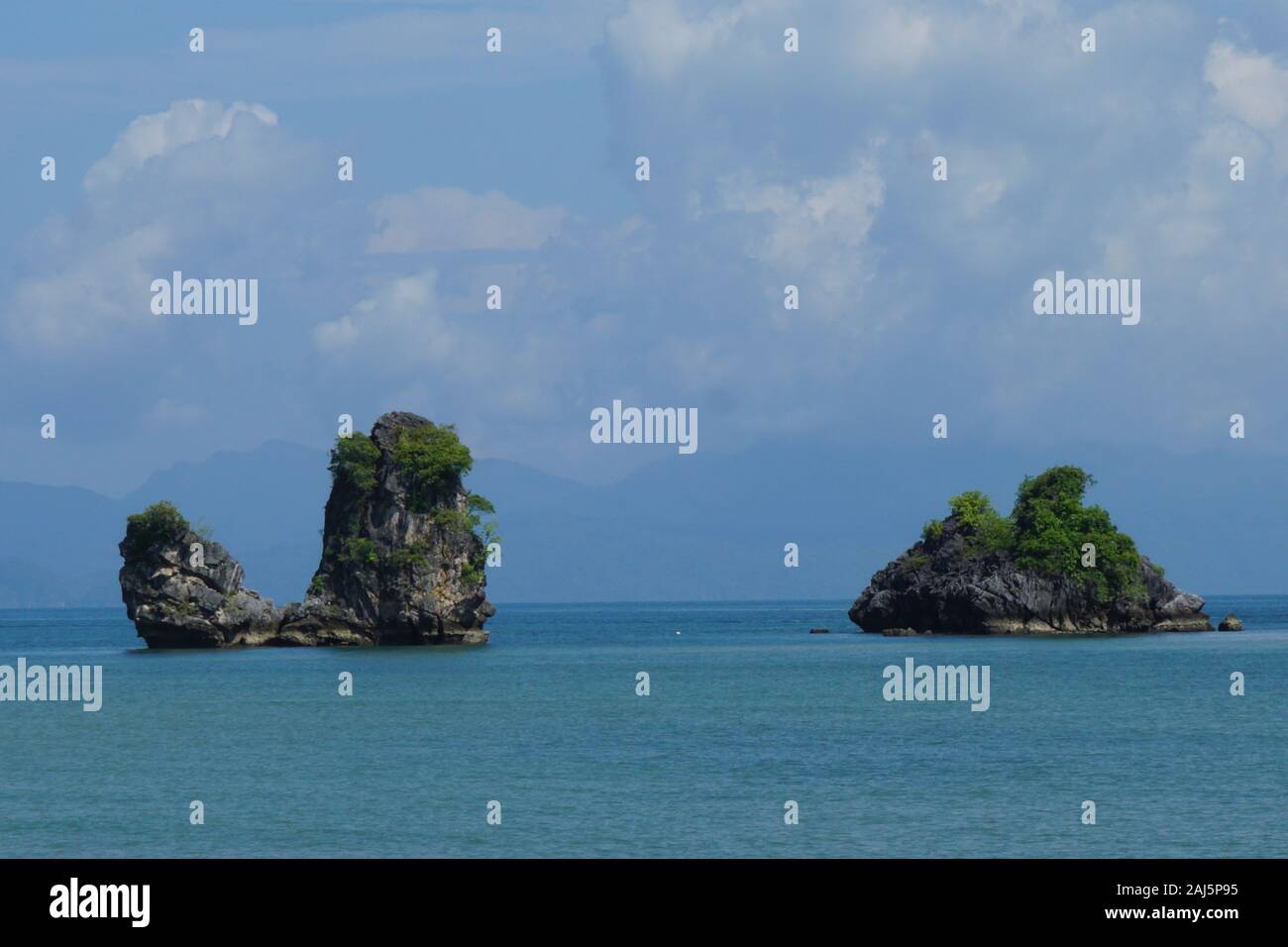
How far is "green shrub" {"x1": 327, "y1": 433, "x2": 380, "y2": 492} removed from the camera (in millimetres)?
119250

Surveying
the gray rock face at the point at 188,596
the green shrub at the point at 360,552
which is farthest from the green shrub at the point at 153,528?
the green shrub at the point at 360,552

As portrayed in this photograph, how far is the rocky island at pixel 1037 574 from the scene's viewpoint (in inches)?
5394

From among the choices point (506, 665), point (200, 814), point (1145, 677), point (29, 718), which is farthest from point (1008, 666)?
point (200, 814)

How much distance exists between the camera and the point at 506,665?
10812cm

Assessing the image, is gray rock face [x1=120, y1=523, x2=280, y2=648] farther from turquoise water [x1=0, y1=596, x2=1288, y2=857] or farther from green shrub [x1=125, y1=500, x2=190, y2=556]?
turquoise water [x1=0, y1=596, x2=1288, y2=857]

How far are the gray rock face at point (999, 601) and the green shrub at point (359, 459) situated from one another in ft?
167

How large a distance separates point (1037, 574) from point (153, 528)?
2755 inches

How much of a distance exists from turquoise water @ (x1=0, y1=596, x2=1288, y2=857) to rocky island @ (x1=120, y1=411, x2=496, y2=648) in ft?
42.8

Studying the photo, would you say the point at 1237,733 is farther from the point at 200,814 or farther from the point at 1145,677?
the point at 200,814

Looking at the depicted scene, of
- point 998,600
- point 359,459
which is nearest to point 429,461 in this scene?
point 359,459
